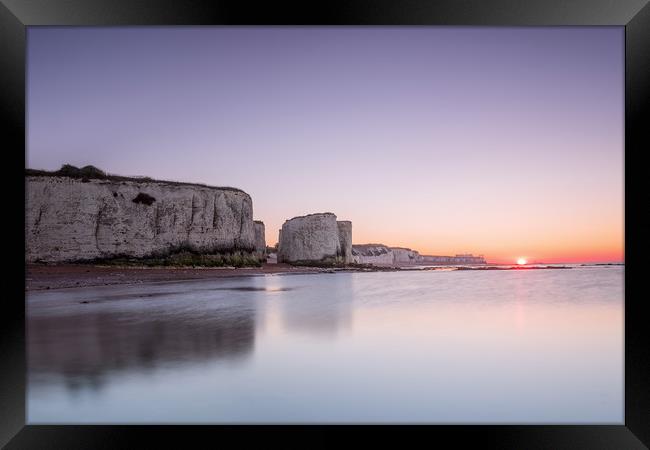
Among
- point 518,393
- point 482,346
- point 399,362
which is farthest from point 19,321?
point 482,346

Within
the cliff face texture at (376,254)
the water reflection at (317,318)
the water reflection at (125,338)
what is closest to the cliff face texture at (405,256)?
the cliff face texture at (376,254)

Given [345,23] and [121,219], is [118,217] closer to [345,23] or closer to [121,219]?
[121,219]

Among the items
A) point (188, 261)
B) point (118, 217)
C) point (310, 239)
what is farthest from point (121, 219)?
point (310, 239)

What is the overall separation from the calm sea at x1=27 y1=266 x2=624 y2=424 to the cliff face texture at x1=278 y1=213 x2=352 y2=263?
40159mm

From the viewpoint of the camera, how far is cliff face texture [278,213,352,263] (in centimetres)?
4972

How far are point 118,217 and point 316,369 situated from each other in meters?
25.9

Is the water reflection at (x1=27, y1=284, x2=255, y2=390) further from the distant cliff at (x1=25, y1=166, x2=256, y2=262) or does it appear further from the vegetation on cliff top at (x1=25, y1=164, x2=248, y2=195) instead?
the vegetation on cliff top at (x1=25, y1=164, x2=248, y2=195)

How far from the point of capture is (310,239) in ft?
163

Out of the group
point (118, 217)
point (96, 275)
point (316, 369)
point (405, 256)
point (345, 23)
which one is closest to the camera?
point (345, 23)

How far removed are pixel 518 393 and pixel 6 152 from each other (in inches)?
200

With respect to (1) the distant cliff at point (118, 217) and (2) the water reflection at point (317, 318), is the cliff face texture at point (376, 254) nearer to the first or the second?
(1) the distant cliff at point (118, 217)

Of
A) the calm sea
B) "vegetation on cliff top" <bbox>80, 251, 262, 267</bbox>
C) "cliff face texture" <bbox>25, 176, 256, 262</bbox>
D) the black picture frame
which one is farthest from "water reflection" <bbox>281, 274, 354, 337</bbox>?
"vegetation on cliff top" <bbox>80, 251, 262, 267</bbox>

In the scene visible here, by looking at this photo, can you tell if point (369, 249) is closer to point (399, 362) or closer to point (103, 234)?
point (103, 234)

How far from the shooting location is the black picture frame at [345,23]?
2896mm
